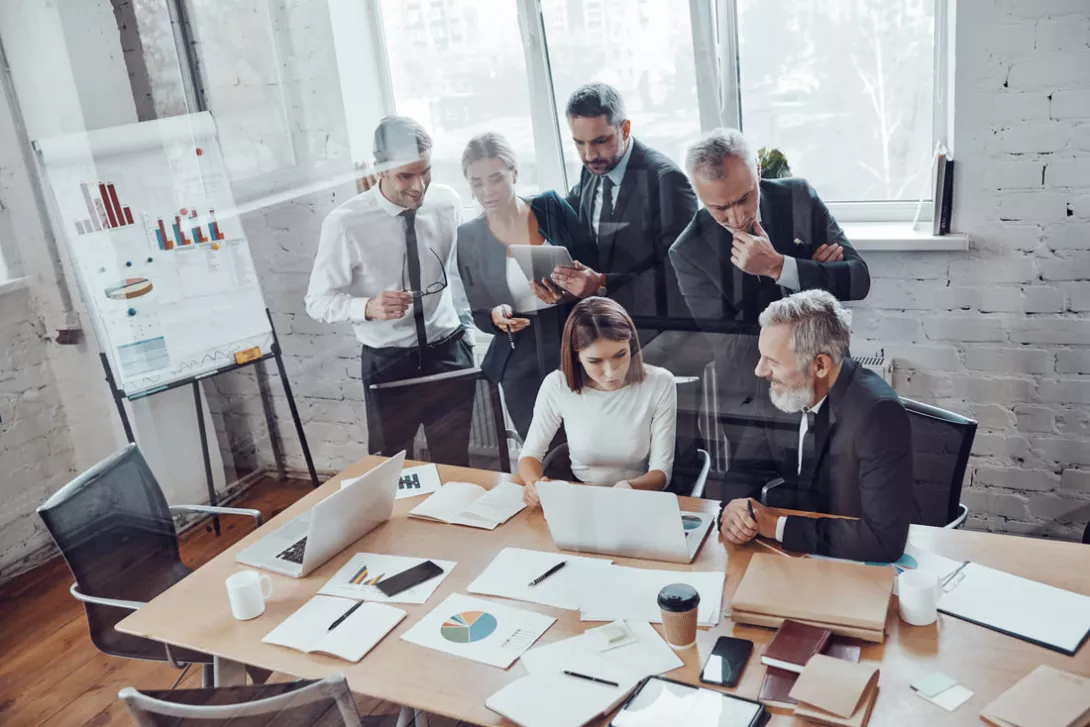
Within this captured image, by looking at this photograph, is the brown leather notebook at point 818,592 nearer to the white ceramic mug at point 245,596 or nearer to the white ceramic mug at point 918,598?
the white ceramic mug at point 918,598

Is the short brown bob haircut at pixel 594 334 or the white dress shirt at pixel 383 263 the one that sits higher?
the white dress shirt at pixel 383 263

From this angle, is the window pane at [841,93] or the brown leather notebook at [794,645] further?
the window pane at [841,93]

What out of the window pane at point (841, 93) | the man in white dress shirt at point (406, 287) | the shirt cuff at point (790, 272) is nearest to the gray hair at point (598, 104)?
the window pane at point (841, 93)

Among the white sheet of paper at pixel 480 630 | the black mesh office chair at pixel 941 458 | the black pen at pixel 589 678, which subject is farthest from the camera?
the black mesh office chair at pixel 941 458

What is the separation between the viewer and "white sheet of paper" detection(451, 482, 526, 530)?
2264 millimetres

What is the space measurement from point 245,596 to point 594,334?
127 cm

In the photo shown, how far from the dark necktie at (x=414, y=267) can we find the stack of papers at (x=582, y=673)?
160 centimetres

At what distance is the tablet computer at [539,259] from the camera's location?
2771 millimetres

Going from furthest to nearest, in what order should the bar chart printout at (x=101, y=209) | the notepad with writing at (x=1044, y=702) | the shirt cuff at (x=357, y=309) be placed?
the shirt cuff at (x=357, y=309) → the bar chart printout at (x=101, y=209) → the notepad with writing at (x=1044, y=702)

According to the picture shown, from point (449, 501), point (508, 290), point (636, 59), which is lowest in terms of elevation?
point (449, 501)

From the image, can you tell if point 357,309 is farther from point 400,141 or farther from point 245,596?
point 245,596

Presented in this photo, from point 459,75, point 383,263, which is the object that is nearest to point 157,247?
point 383,263

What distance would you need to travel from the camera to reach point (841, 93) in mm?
2367

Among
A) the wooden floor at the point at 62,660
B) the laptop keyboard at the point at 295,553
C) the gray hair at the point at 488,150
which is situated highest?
the gray hair at the point at 488,150
